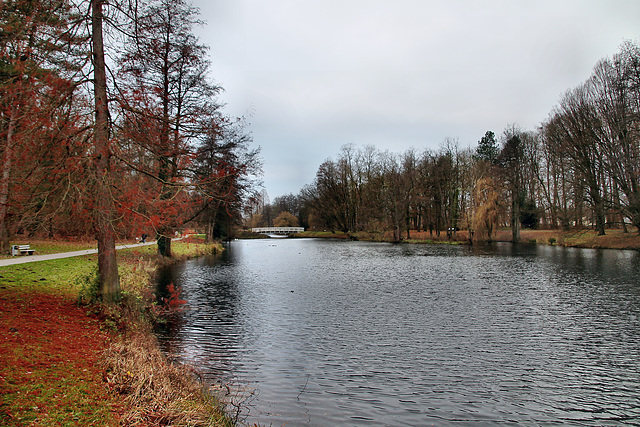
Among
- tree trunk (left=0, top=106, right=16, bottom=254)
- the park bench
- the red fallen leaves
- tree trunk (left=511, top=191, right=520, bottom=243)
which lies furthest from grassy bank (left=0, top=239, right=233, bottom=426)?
tree trunk (left=511, top=191, right=520, bottom=243)

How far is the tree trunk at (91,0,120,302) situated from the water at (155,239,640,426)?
178 centimetres

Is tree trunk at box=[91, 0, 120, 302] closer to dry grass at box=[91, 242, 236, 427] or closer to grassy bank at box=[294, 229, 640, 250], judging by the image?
dry grass at box=[91, 242, 236, 427]

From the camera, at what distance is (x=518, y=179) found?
4231 cm

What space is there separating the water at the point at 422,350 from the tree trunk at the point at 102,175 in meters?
1.78

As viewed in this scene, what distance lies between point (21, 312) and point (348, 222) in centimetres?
5665

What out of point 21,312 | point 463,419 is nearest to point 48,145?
point 21,312

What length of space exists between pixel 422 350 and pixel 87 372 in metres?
6.02

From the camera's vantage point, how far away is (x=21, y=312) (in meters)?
6.98

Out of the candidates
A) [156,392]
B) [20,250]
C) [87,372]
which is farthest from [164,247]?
[156,392]

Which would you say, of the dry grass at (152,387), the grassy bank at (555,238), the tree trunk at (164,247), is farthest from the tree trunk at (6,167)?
the grassy bank at (555,238)

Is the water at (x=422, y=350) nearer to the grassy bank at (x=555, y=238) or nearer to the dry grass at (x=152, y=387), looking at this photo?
the dry grass at (x=152, y=387)

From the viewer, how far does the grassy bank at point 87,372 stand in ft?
12.9

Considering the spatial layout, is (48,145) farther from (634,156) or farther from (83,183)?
(634,156)

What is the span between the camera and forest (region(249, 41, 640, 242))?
28.8 metres
